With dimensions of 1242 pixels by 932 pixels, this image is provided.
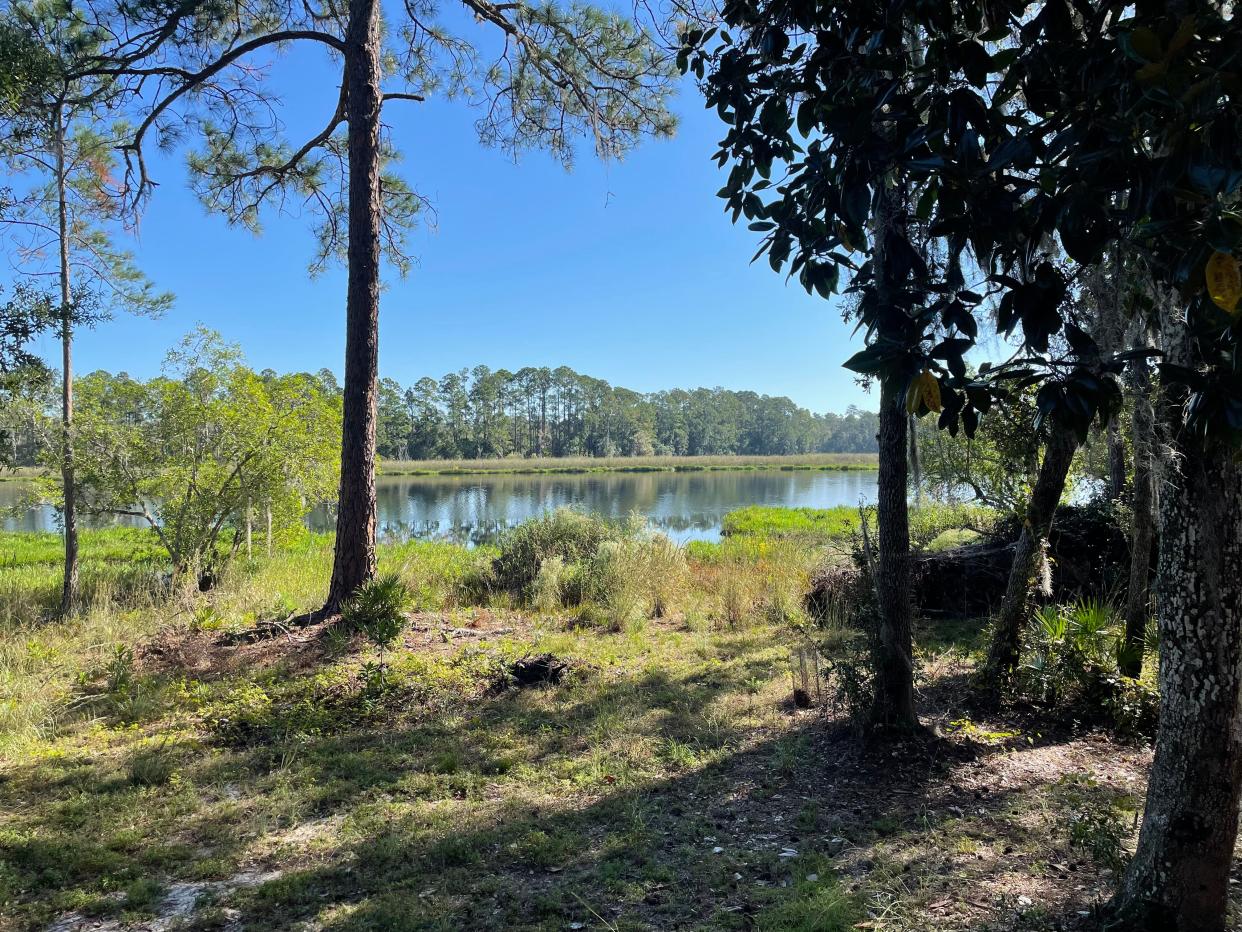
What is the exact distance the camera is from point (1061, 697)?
4102 millimetres

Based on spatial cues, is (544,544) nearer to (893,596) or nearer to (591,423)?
(893,596)

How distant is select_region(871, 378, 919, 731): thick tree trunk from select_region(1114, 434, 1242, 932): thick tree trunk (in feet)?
5.43

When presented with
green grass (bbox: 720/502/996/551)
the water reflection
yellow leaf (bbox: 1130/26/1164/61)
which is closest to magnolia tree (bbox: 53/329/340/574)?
the water reflection

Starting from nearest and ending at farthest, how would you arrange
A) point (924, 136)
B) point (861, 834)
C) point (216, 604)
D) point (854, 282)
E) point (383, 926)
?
point (924, 136) < point (854, 282) < point (383, 926) < point (861, 834) < point (216, 604)

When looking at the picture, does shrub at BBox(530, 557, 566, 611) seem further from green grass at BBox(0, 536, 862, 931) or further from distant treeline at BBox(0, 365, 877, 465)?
distant treeline at BBox(0, 365, 877, 465)

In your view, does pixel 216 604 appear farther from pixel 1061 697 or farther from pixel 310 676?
pixel 1061 697

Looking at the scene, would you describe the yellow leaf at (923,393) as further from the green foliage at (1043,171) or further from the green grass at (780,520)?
the green grass at (780,520)

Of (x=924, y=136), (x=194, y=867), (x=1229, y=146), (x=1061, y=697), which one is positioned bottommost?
(x=194, y=867)

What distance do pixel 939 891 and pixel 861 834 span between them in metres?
0.51

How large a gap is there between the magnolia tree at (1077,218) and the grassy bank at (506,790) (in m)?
0.66

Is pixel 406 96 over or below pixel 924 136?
over

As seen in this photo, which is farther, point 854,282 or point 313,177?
point 313,177

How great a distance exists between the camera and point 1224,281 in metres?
1.02

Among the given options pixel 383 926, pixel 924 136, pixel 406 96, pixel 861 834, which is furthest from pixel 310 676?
A: pixel 406 96
